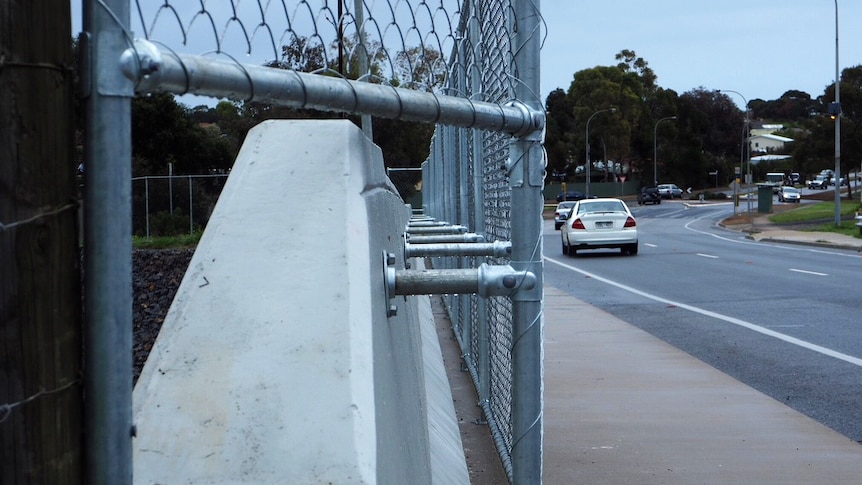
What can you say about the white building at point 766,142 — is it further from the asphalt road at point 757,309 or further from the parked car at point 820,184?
the asphalt road at point 757,309

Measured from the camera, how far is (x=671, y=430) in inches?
262

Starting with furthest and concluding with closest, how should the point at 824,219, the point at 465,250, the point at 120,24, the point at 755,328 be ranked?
the point at 824,219 < the point at 755,328 < the point at 465,250 < the point at 120,24

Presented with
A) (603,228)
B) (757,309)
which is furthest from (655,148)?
(757,309)

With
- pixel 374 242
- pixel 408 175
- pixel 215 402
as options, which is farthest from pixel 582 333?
pixel 408 175

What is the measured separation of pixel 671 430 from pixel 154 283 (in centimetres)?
2103

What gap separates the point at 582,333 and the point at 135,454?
9973mm

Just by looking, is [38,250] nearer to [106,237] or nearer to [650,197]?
[106,237]

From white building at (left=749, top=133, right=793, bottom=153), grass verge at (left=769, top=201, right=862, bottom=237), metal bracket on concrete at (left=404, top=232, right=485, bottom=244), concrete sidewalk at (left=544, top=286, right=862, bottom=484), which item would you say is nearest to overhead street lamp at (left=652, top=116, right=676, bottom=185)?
grass verge at (left=769, top=201, right=862, bottom=237)

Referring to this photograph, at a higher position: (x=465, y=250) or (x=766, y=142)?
(x=766, y=142)

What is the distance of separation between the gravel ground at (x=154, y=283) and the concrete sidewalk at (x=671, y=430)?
12031 mm

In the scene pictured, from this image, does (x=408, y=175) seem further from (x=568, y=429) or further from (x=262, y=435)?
(x=262, y=435)

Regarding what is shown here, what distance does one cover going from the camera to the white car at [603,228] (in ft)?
87.4

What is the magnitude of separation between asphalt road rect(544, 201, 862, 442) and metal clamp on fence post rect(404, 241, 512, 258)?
3.75 m

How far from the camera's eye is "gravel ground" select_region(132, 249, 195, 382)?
67.5 feet
